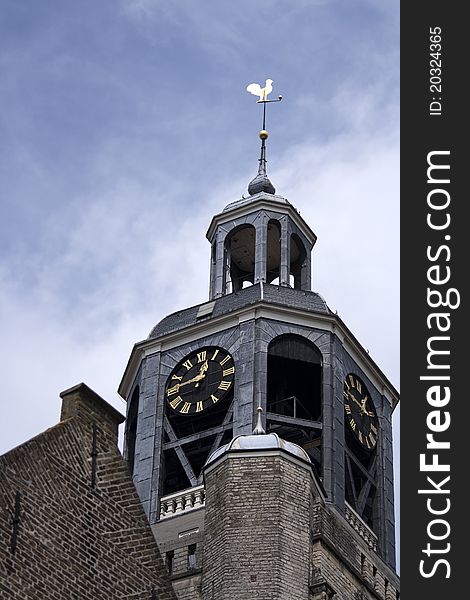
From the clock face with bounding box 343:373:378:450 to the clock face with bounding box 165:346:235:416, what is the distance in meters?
2.38

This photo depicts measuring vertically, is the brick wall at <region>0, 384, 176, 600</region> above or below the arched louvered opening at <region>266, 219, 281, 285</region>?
below

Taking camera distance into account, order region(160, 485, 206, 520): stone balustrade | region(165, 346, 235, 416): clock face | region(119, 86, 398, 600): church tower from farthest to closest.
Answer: region(165, 346, 235, 416): clock face
region(119, 86, 398, 600): church tower
region(160, 485, 206, 520): stone balustrade

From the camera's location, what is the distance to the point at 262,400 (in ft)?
108

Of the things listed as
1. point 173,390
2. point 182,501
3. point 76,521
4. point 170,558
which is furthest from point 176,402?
point 76,521

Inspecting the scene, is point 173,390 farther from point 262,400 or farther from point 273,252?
point 273,252

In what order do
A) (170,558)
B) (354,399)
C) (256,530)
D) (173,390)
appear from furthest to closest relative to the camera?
(354,399), (173,390), (170,558), (256,530)

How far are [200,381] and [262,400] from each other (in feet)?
6.78

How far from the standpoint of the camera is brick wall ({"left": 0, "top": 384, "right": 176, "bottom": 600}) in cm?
1648

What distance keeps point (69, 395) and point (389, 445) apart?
60.5ft

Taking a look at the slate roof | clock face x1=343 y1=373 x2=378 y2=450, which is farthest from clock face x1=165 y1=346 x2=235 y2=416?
clock face x1=343 y1=373 x2=378 y2=450

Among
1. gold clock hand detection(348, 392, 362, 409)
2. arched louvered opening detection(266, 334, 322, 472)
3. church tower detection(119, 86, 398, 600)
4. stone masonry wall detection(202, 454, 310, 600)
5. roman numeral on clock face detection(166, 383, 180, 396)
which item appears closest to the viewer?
stone masonry wall detection(202, 454, 310, 600)

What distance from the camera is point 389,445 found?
36.0 meters

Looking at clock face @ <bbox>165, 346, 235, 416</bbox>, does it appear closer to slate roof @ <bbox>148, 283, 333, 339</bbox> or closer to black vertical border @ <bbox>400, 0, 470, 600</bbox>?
slate roof @ <bbox>148, 283, 333, 339</bbox>

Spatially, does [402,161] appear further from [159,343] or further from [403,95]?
[159,343]
